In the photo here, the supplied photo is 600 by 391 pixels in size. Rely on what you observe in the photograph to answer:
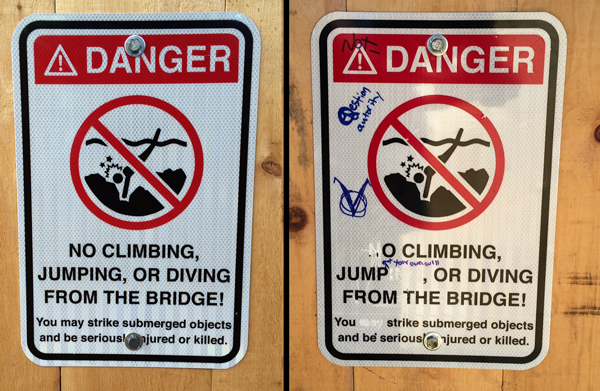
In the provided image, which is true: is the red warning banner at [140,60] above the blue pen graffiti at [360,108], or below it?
above

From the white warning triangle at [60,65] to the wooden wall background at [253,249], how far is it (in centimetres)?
8

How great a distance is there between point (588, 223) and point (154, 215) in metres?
0.81

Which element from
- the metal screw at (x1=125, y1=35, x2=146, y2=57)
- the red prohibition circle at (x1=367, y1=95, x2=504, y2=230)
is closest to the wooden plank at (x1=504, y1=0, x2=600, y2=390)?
the red prohibition circle at (x1=367, y1=95, x2=504, y2=230)

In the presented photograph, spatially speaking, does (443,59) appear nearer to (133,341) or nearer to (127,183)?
(127,183)

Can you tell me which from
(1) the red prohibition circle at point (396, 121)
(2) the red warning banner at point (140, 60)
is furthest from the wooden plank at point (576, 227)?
(2) the red warning banner at point (140, 60)

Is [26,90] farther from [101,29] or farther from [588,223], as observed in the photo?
[588,223]

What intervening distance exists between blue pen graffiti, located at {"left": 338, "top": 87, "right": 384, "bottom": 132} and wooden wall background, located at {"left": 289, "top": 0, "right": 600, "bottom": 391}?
7cm

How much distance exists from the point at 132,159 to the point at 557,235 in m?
0.80

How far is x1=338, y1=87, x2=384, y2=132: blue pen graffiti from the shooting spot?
2.59 feet

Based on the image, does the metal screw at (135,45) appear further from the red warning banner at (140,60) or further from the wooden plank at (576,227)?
the wooden plank at (576,227)

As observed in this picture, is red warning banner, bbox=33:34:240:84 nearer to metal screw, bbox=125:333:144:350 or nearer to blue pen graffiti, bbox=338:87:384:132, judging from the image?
blue pen graffiti, bbox=338:87:384:132

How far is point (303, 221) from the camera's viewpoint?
812 millimetres

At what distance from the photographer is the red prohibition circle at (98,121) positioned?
0.80 metres

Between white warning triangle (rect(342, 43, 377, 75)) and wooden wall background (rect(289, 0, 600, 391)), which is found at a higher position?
white warning triangle (rect(342, 43, 377, 75))
